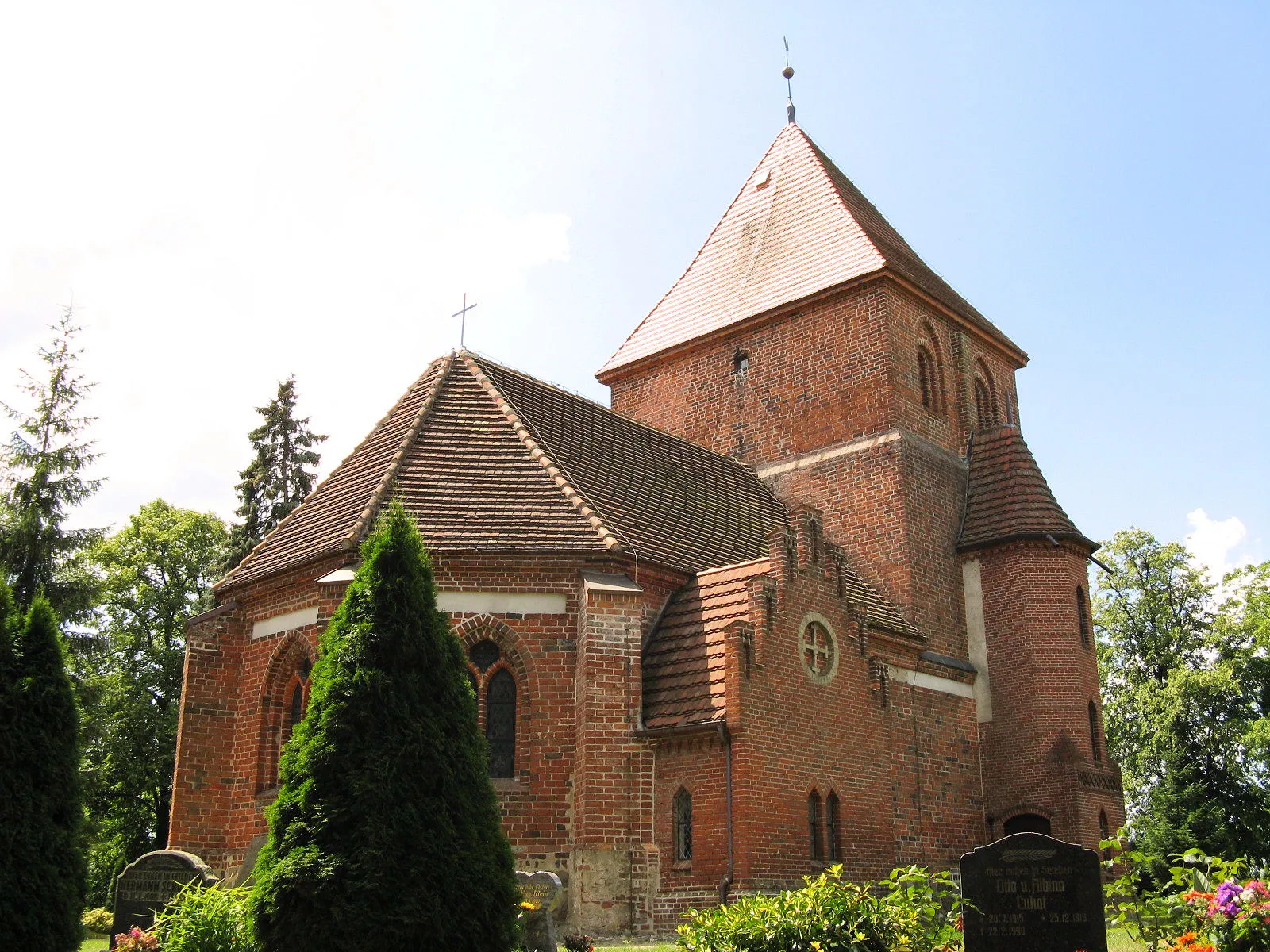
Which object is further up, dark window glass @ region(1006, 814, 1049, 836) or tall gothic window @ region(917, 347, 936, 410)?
tall gothic window @ region(917, 347, 936, 410)

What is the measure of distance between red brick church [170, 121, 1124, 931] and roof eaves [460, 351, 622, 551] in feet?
0.20

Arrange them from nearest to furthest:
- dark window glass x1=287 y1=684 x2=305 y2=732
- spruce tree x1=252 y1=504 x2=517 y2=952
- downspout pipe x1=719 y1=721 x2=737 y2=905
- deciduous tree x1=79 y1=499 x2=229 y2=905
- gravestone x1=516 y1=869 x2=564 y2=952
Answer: spruce tree x1=252 y1=504 x2=517 y2=952 → gravestone x1=516 y1=869 x2=564 y2=952 → downspout pipe x1=719 y1=721 x2=737 y2=905 → dark window glass x1=287 y1=684 x2=305 y2=732 → deciduous tree x1=79 y1=499 x2=229 y2=905

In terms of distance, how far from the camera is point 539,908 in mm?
11648

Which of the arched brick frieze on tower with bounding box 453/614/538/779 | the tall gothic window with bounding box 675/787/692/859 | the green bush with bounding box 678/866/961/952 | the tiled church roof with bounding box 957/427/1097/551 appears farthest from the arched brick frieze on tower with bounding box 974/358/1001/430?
the green bush with bounding box 678/866/961/952

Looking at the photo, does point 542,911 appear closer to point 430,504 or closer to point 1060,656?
point 430,504

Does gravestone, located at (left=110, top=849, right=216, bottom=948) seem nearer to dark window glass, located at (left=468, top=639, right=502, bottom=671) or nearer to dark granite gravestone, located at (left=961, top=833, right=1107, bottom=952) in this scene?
dark window glass, located at (left=468, top=639, right=502, bottom=671)

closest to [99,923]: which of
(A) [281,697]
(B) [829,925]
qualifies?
(A) [281,697]

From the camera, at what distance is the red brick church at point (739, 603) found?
1501 cm

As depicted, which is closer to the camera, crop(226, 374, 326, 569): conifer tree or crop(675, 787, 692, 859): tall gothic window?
crop(675, 787, 692, 859): tall gothic window

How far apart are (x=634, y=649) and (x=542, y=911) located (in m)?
4.36

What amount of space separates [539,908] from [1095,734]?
44.6 feet

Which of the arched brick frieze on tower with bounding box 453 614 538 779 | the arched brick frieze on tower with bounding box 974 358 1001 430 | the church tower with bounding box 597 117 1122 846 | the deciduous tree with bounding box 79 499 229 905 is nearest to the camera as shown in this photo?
the arched brick frieze on tower with bounding box 453 614 538 779

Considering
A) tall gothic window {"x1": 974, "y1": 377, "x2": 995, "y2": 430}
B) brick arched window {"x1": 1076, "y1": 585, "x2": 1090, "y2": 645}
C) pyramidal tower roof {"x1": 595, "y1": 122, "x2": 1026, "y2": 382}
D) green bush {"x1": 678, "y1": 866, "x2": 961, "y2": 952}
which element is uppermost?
pyramidal tower roof {"x1": 595, "y1": 122, "x2": 1026, "y2": 382}

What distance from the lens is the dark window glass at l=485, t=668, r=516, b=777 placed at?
15541mm
